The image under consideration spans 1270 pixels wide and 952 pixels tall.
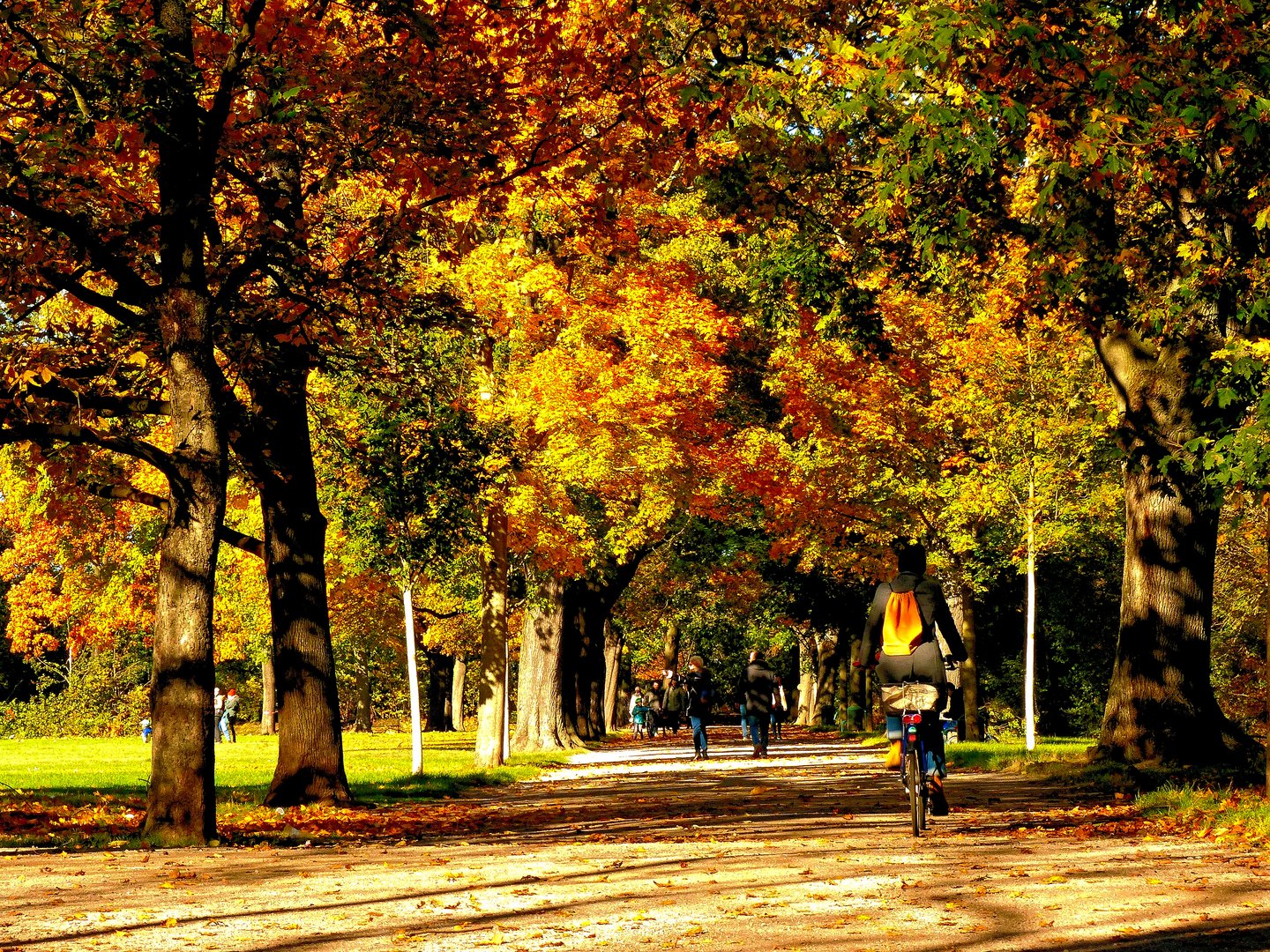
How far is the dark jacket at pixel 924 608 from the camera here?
11.8 metres

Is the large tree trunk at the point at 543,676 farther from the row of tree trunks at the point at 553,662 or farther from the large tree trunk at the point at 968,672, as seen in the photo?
the large tree trunk at the point at 968,672

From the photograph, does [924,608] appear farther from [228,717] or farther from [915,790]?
[228,717]

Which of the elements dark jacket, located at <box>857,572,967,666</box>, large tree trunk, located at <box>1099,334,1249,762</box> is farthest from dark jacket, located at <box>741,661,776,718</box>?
dark jacket, located at <box>857,572,967,666</box>

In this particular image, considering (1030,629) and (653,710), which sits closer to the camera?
(1030,629)

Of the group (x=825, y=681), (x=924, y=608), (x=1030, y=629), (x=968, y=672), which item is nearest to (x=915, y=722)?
(x=924, y=608)

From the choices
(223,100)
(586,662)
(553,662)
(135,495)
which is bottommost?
(586,662)

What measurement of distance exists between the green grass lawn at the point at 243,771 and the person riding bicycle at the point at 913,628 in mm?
8693

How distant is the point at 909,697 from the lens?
11805 millimetres

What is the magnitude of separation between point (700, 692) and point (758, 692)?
1.09 m

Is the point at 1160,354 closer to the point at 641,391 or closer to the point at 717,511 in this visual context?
the point at 641,391

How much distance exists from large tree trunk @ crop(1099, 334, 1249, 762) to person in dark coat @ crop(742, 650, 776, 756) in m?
11.4

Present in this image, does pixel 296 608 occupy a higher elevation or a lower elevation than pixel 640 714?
higher

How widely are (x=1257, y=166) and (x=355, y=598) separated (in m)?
39.0

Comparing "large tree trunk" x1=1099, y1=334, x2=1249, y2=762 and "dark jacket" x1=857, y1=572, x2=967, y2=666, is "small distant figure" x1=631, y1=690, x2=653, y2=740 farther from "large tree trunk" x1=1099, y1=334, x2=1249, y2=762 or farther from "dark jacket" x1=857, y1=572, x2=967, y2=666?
"dark jacket" x1=857, y1=572, x2=967, y2=666
